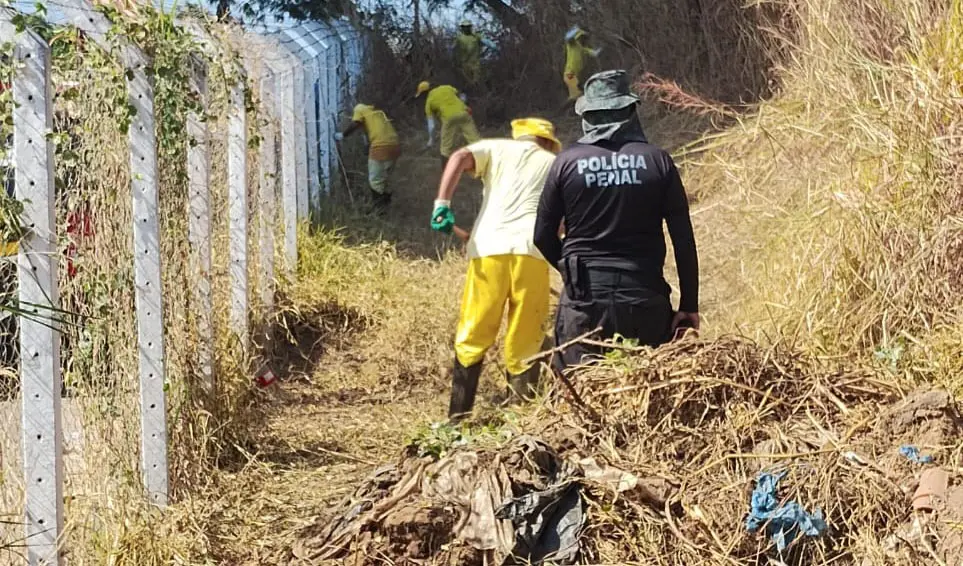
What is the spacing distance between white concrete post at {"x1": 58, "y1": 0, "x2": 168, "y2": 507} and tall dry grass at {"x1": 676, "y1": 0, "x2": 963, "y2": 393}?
239 centimetres

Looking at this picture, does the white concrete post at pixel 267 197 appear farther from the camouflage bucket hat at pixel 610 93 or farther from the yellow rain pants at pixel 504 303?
the camouflage bucket hat at pixel 610 93

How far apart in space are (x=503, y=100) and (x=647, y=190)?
42.2 feet

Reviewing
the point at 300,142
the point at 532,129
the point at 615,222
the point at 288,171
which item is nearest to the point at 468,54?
the point at 300,142

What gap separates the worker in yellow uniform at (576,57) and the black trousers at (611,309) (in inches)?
449

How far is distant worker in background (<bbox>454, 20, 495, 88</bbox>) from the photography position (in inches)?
664

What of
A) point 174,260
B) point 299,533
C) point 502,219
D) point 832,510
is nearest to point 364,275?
point 502,219

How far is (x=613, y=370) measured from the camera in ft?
13.0

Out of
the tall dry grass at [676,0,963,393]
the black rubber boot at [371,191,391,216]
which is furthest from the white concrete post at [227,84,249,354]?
the black rubber boot at [371,191,391,216]

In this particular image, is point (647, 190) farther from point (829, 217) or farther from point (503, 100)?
point (503, 100)

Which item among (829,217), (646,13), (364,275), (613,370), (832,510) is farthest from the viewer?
(646,13)

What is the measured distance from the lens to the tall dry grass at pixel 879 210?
488cm

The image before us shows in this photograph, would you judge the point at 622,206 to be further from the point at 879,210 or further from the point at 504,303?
the point at 879,210

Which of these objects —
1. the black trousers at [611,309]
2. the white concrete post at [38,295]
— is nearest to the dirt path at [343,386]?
the white concrete post at [38,295]

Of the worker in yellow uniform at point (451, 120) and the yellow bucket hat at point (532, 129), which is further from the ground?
the yellow bucket hat at point (532, 129)
